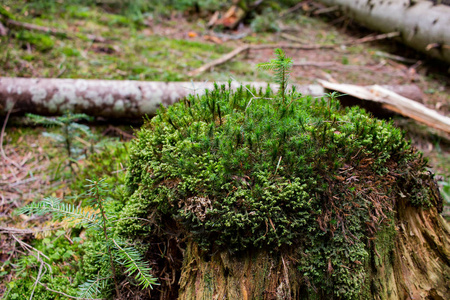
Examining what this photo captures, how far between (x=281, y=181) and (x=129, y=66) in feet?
18.2

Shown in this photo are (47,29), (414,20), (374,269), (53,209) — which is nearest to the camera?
(53,209)

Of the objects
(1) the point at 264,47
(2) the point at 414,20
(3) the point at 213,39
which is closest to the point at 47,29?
(3) the point at 213,39

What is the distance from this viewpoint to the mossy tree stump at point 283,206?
194 cm

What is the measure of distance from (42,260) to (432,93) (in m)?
8.20

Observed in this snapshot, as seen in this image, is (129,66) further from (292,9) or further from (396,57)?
(292,9)

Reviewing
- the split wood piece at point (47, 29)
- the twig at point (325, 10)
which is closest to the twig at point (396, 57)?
the twig at point (325, 10)

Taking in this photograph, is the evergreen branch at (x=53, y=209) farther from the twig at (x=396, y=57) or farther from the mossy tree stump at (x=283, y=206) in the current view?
the twig at (x=396, y=57)

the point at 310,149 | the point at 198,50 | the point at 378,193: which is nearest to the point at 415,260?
the point at 378,193

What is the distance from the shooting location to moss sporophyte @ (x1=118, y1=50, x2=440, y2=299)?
6.37 ft

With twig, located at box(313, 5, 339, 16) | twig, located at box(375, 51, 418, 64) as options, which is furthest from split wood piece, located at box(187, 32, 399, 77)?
twig, located at box(313, 5, 339, 16)

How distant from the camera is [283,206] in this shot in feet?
6.50

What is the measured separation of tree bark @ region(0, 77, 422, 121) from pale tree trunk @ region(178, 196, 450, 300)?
10.1 ft

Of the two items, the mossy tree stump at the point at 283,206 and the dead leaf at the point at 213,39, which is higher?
the mossy tree stump at the point at 283,206

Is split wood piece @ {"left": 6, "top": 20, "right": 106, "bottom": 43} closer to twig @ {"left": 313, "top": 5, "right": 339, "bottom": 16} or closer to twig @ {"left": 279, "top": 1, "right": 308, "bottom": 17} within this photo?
twig @ {"left": 279, "top": 1, "right": 308, "bottom": 17}
